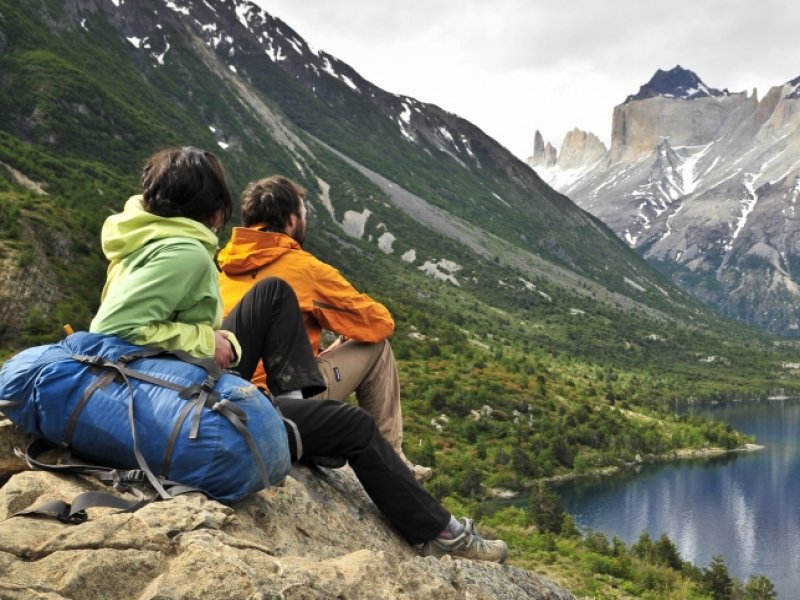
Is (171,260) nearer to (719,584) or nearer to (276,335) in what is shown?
(276,335)

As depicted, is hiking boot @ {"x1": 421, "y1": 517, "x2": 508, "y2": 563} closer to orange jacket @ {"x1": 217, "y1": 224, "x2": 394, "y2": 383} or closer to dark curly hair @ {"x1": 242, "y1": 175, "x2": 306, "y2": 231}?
orange jacket @ {"x1": 217, "y1": 224, "x2": 394, "y2": 383}

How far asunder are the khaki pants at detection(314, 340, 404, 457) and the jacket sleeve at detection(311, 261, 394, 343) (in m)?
0.22

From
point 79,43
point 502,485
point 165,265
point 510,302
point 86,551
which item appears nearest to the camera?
point 86,551

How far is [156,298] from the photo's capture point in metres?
5.34

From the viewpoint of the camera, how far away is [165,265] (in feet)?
17.5

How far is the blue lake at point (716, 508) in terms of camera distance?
6156 centimetres

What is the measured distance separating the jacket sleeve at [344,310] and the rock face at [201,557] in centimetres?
193

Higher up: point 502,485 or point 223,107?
point 223,107

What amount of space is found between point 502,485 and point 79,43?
417 ft

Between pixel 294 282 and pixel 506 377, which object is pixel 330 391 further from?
pixel 506 377

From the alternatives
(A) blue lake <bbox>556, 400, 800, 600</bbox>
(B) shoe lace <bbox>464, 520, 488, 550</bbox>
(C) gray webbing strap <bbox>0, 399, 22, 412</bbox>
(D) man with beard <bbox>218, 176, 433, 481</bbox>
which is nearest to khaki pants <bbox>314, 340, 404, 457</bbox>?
(D) man with beard <bbox>218, 176, 433, 481</bbox>

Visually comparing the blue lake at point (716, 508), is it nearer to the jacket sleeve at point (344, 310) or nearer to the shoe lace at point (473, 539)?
the shoe lace at point (473, 539)

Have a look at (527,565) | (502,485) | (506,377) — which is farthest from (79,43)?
(527,565)

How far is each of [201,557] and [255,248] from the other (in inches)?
153
